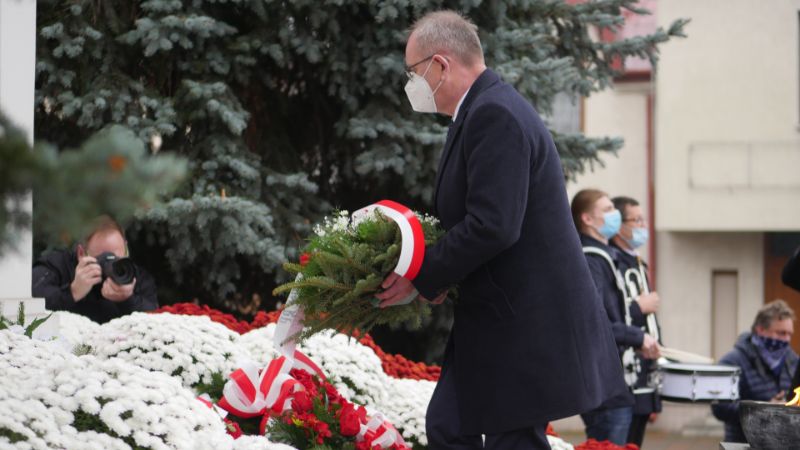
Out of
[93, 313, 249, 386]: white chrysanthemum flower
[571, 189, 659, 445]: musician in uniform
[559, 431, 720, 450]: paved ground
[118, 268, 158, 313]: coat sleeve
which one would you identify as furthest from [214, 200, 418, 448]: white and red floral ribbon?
[559, 431, 720, 450]: paved ground

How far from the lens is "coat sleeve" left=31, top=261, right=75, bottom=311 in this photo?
243 inches

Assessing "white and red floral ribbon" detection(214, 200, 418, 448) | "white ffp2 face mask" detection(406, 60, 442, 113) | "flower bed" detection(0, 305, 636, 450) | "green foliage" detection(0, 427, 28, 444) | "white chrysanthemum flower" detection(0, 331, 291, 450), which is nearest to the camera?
"green foliage" detection(0, 427, 28, 444)

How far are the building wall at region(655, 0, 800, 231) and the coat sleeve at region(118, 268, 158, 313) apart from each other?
13.0 metres

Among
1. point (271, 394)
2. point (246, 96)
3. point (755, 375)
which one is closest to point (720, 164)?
point (755, 375)

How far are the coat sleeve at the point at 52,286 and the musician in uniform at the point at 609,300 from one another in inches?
114

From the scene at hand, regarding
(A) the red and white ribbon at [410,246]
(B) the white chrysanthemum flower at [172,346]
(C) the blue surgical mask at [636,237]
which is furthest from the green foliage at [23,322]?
(C) the blue surgical mask at [636,237]

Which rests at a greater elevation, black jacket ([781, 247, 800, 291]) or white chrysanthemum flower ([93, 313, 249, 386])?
black jacket ([781, 247, 800, 291])

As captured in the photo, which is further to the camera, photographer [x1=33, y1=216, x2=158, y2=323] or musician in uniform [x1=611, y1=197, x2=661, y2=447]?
musician in uniform [x1=611, y1=197, x2=661, y2=447]

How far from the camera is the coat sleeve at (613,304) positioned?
6621mm

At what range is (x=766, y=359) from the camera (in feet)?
27.4

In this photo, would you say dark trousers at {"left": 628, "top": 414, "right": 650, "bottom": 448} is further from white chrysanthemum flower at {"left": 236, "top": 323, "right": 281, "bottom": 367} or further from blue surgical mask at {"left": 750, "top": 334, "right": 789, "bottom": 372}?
white chrysanthemum flower at {"left": 236, "top": 323, "right": 281, "bottom": 367}

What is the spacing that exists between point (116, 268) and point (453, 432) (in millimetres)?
2670

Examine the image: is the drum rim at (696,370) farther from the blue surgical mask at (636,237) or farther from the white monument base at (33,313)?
the white monument base at (33,313)

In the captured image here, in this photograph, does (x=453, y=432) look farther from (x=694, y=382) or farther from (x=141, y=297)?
(x=694, y=382)
